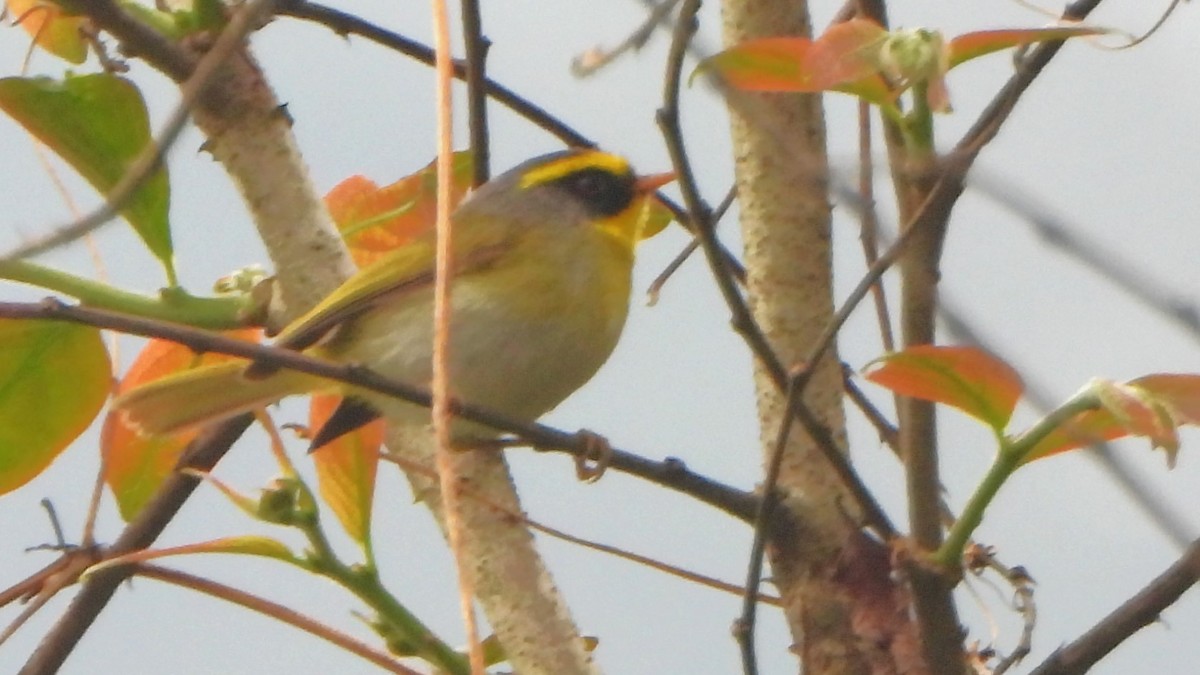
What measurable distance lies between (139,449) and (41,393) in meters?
0.19

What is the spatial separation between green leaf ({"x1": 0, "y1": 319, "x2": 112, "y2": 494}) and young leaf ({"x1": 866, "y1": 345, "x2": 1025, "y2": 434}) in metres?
0.92

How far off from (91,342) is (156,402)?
12 centimetres

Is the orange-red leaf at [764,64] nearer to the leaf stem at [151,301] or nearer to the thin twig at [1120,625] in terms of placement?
the thin twig at [1120,625]

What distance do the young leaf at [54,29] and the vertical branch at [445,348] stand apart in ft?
2.68

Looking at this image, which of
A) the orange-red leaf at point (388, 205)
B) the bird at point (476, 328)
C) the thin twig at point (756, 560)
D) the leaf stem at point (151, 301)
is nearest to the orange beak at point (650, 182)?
the bird at point (476, 328)

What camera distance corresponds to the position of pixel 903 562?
107 cm

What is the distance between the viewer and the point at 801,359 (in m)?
1.49

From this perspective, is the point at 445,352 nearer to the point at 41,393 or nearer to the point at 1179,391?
the point at 1179,391

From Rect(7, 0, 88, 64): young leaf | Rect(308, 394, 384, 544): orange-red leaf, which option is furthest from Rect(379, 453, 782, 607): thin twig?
Rect(7, 0, 88, 64): young leaf

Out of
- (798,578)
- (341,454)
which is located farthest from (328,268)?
(798,578)

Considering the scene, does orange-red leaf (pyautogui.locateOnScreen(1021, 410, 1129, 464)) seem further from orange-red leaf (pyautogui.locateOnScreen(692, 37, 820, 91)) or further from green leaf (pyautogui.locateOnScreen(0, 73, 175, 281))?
green leaf (pyautogui.locateOnScreen(0, 73, 175, 281))

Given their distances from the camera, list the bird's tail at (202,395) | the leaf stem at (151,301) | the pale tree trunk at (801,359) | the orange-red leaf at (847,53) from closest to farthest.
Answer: the orange-red leaf at (847,53)
the pale tree trunk at (801,359)
the leaf stem at (151,301)
the bird's tail at (202,395)

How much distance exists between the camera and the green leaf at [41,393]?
1.66 metres

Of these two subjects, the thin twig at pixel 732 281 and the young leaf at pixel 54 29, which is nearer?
the thin twig at pixel 732 281
